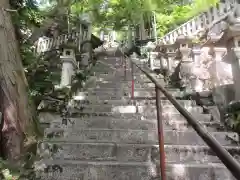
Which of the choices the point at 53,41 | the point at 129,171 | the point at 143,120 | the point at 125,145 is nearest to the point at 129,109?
the point at 143,120

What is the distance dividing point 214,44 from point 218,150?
4033 millimetres

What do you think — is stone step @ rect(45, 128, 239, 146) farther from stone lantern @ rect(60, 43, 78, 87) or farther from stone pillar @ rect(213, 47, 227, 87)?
stone lantern @ rect(60, 43, 78, 87)

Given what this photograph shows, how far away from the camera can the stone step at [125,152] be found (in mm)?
2705

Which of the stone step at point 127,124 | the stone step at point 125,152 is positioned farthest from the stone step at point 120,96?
the stone step at point 125,152

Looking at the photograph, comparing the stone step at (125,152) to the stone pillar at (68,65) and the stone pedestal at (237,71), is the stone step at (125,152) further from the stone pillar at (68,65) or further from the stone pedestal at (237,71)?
the stone pillar at (68,65)

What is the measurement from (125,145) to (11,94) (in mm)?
1701

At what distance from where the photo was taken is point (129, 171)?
95.3 inches

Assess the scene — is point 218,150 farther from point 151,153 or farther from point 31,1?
point 31,1

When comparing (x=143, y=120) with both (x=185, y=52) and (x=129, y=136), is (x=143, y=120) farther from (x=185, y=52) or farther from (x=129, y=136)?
(x=185, y=52)

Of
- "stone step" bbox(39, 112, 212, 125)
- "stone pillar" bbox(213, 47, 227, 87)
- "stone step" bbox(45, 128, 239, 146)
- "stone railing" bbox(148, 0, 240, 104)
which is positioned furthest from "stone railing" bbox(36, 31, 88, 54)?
"stone step" bbox(45, 128, 239, 146)

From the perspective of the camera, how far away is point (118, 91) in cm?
559

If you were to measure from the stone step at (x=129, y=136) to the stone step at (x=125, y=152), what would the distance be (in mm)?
229

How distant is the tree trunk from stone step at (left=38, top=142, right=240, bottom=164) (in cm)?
57

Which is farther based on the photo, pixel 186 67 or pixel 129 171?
pixel 186 67
